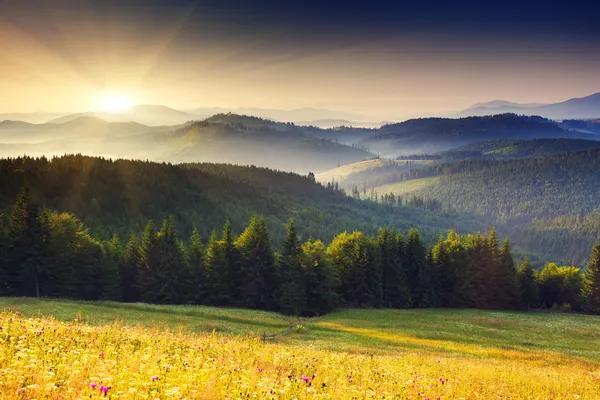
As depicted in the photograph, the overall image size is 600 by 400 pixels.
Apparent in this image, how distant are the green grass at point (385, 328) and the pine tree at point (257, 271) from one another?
1254 centimetres

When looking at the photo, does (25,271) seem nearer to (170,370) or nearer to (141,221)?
(170,370)

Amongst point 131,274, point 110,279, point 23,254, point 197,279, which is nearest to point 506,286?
→ point 197,279

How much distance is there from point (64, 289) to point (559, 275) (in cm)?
10497

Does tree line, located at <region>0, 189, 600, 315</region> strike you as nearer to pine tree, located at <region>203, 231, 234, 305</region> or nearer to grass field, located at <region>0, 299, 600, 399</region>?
pine tree, located at <region>203, 231, 234, 305</region>

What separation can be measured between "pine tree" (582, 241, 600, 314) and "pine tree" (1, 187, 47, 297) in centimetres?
10604

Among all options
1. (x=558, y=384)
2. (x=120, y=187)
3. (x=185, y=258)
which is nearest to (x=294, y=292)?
(x=185, y=258)

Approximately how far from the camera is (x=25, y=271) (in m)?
61.5

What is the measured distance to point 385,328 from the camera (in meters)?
54.1

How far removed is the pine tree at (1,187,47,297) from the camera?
61875 millimetres

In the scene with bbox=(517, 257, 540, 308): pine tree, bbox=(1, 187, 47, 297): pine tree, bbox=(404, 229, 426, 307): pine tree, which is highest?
bbox=(1, 187, 47, 297): pine tree

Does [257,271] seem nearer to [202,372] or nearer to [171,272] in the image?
[171,272]

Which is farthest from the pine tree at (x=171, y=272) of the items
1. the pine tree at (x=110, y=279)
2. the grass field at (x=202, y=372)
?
the grass field at (x=202, y=372)

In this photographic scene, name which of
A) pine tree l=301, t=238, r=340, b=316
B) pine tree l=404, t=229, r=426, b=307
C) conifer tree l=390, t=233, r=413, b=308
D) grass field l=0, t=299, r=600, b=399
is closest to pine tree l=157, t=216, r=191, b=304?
pine tree l=301, t=238, r=340, b=316

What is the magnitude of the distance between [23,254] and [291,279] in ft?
131
